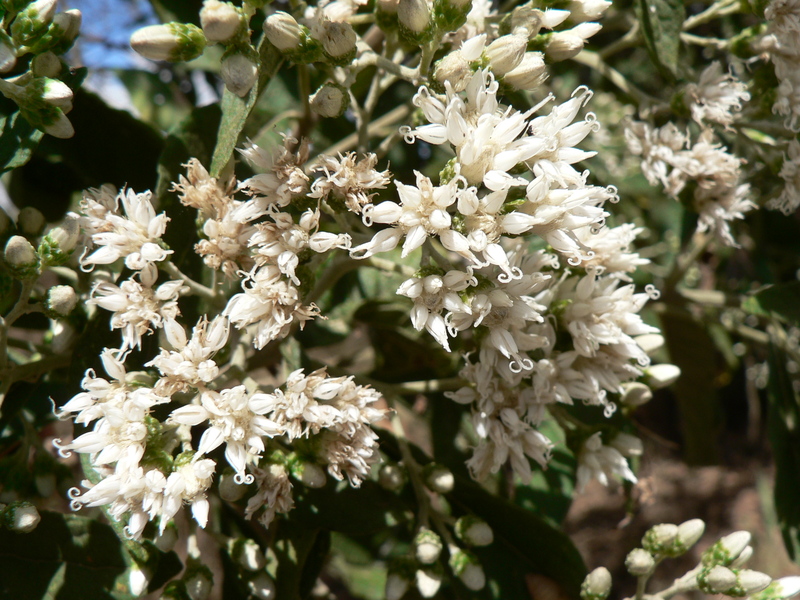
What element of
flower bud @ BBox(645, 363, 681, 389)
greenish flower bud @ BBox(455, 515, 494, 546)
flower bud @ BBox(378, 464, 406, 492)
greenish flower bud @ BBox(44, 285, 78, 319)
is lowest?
greenish flower bud @ BBox(455, 515, 494, 546)

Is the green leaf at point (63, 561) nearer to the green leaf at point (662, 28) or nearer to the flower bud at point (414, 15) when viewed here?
the flower bud at point (414, 15)

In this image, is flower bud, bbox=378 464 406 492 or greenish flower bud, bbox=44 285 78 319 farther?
flower bud, bbox=378 464 406 492

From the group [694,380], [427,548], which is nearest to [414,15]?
[427,548]

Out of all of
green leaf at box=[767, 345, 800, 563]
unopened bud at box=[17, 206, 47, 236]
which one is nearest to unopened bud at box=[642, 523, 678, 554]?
green leaf at box=[767, 345, 800, 563]

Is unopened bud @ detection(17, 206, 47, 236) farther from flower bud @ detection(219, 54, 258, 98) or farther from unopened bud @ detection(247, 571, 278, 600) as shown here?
unopened bud @ detection(247, 571, 278, 600)

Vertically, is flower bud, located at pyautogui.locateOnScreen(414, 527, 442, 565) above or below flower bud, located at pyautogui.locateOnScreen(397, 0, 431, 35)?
below

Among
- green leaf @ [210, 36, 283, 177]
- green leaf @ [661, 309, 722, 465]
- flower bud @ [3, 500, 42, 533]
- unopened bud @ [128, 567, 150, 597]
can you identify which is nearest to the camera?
green leaf @ [210, 36, 283, 177]
